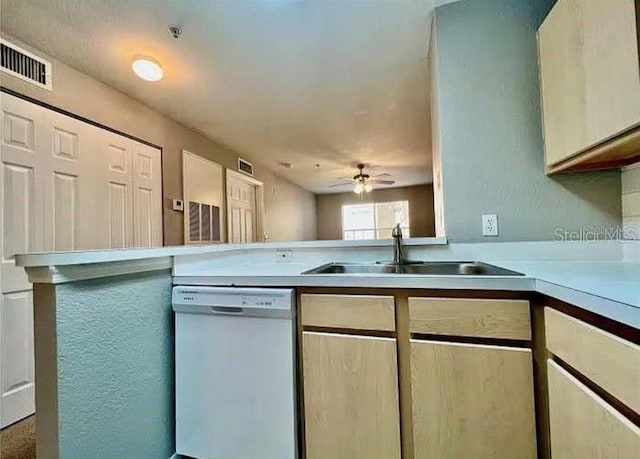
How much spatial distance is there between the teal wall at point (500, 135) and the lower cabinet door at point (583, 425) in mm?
878

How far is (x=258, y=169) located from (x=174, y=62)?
2.92 m

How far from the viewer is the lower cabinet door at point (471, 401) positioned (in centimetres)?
106

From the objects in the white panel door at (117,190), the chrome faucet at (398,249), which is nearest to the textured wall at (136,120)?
the white panel door at (117,190)

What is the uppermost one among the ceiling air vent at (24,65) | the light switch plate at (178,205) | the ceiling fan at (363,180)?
the ceiling air vent at (24,65)

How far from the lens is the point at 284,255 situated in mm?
1970

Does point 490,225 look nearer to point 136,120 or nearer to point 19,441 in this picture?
point 19,441

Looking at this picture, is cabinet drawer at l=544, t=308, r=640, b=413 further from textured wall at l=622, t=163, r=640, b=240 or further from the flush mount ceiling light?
the flush mount ceiling light

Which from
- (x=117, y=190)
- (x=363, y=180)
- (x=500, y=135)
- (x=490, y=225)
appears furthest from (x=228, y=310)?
(x=363, y=180)

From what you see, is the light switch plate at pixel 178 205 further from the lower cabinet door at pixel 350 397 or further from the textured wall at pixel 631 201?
the textured wall at pixel 631 201

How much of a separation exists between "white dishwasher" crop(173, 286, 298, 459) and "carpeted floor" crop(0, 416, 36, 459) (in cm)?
88

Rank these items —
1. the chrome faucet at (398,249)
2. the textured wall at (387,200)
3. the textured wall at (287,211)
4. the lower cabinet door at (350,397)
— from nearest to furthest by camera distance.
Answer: the lower cabinet door at (350,397), the chrome faucet at (398,249), the textured wall at (287,211), the textured wall at (387,200)

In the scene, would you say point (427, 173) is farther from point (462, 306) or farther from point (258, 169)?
point (462, 306)

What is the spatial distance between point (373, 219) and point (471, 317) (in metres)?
7.33

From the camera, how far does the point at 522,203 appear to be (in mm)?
1652
